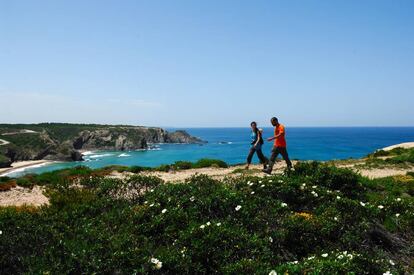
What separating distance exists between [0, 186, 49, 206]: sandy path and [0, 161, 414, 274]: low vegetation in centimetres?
490

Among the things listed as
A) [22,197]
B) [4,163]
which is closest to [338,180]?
[22,197]

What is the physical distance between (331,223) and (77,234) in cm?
514

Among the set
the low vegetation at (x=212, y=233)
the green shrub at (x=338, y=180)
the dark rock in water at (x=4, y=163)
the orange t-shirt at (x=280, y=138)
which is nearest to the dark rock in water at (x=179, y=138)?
the dark rock in water at (x=4, y=163)

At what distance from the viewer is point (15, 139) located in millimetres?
102875

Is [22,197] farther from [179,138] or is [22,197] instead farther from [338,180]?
[179,138]

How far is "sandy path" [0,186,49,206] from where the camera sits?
1545cm

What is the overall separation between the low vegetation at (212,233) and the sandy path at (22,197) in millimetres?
4903

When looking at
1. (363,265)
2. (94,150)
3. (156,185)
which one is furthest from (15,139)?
(363,265)

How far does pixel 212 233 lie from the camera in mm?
6867

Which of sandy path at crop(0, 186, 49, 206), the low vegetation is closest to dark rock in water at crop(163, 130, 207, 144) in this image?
sandy path at crop(0, 186, 49, 206)

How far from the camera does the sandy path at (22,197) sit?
1545 centimetres

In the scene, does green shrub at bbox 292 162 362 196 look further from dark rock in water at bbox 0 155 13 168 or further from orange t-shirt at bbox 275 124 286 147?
dark rock in water at bbox 0 155 13 168

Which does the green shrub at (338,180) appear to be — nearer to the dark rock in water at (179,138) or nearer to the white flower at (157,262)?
the white flower at (157,262)

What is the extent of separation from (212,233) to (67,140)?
132 metres
